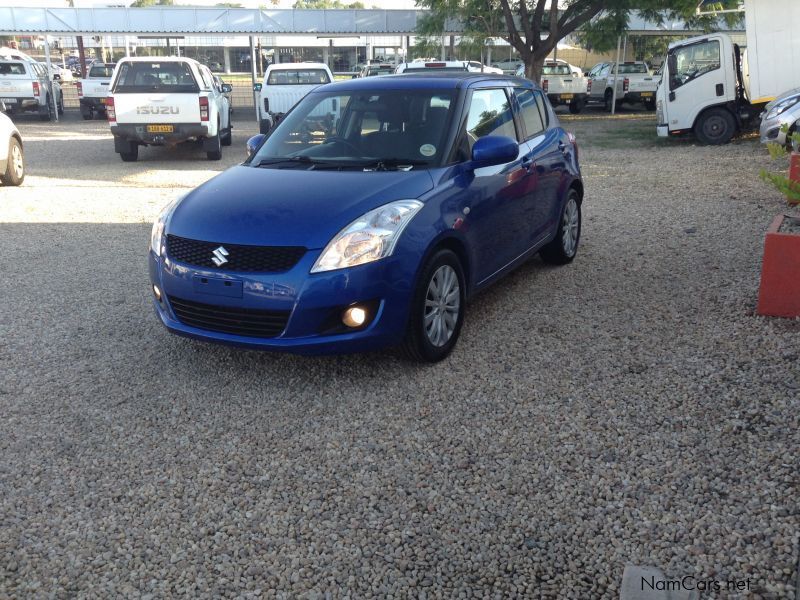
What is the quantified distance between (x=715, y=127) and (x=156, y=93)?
1116 cm

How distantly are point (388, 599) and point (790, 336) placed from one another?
11.4ft

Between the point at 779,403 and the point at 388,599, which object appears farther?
the point at 779,403

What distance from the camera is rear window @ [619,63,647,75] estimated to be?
26828 mm

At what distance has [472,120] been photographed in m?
5.20

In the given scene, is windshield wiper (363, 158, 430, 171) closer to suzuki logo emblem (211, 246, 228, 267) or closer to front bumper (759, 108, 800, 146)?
suzuki logo emblem (211, 246, 228, 267)

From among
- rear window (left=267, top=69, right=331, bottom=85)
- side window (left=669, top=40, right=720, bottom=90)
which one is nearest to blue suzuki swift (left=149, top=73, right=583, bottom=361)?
side window (left=669, top=40, right=720, bottom=90)

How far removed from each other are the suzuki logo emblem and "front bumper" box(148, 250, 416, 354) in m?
0.05

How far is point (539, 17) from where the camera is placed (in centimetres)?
2297

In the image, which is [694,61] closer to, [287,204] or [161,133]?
[161,133]

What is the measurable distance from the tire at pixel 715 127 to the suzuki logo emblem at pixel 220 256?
14.0m

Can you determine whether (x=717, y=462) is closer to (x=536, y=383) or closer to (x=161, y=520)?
(x=536, y=383)

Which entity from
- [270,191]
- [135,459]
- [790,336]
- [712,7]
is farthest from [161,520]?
[712,7]

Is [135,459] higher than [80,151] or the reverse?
the reverse

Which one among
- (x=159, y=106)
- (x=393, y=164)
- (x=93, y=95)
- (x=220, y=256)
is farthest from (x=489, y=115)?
(x=93, y=95)
